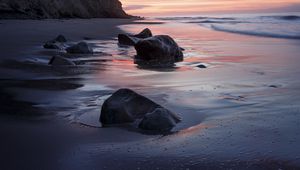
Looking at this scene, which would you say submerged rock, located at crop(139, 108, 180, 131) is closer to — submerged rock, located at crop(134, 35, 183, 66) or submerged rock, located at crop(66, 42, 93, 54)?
submerged rock, located at crop(134, 35, 183, 66)

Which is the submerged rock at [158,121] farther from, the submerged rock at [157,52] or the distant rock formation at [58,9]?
the distant rock formation at [58,9]

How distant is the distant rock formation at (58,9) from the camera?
30.4 meters

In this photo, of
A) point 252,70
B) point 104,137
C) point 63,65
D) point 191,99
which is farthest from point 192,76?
point 104,137

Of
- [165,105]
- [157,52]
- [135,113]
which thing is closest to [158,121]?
[135,113]

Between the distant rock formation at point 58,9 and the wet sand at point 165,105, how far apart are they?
2397cm

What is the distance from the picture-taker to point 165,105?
4605 millimetres

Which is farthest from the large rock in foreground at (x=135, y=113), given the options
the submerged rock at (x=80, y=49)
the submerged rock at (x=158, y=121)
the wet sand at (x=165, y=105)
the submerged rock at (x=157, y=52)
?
the submerged rock at (x=80, y=49)

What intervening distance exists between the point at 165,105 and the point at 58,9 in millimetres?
37115

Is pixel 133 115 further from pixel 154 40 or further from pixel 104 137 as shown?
pixel 154 40

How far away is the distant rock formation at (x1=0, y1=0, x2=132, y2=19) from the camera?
30.4m

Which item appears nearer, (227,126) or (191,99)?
(227,126)

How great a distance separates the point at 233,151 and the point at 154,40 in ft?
20.4

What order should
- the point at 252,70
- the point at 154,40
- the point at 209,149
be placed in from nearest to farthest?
the point at 209,149, the point at 252,70, the point at 154,40

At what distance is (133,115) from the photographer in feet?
13.0
